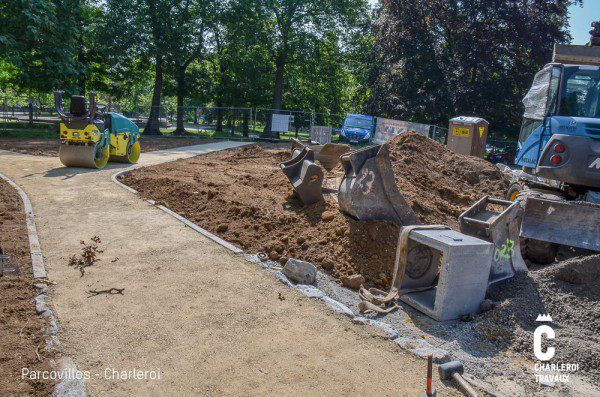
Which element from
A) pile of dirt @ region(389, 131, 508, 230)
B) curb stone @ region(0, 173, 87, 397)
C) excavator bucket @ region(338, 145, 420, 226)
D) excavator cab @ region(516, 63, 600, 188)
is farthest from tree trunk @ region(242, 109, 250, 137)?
excavator bucket @ region(338, 145, 420, 226)

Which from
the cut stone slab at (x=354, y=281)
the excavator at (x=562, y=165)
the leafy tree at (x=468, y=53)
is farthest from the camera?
the leafy tree at (x=468, y=53)

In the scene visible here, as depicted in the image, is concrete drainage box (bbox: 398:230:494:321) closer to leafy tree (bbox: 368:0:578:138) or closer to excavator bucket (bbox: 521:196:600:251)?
excavator bucket (bbox: 521:196:600:251)

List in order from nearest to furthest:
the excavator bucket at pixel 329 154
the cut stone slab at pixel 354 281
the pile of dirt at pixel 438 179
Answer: the cut stone slab at pixel 354 281 → the pile of dirt at pixel 438 179 → the excavator bucket at pixel 329 154

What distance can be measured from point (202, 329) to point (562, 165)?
216 inches

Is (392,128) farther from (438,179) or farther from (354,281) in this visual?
(354,281)

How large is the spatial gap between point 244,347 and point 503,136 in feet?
105

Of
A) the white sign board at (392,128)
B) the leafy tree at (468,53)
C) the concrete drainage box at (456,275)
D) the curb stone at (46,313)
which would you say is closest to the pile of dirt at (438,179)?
the concrete drainage box at (456,275)

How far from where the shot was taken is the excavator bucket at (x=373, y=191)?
7.77m

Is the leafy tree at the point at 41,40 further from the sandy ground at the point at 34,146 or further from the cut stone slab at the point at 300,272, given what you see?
the cut stone slab at the point at 300,272

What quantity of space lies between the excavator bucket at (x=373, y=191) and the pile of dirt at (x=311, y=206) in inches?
9.0

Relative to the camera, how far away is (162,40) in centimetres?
3212

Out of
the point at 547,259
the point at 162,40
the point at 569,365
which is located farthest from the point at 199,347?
the point at 162,40

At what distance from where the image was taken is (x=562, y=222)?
7.04 m

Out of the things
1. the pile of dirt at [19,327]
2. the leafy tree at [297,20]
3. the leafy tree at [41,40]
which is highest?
the leafy tree at [297,20]
